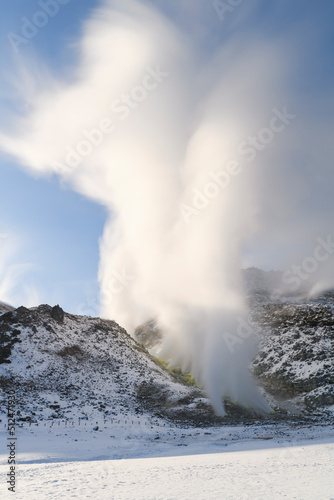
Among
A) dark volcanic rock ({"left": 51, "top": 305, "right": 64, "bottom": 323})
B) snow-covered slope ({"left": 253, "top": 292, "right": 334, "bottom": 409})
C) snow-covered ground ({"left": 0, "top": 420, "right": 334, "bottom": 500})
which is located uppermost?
dark volcanic rock ({"left": 51, "top": 305, "right": 64, "bottom": 323})

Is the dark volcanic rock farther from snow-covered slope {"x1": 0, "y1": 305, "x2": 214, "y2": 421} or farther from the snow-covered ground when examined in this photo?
the snow-covered ground

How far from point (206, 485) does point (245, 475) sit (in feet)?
9.23

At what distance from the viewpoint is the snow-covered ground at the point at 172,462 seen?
505 inches

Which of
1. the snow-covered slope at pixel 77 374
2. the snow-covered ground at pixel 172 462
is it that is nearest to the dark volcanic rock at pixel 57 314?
the snow-covered slope at pixel 77 374

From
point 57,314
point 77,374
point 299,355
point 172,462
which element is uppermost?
point 57,314

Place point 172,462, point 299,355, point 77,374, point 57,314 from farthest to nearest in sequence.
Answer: point 57,314
point 299,355
point 77,374
point 172,462

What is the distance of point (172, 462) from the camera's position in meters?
20.6

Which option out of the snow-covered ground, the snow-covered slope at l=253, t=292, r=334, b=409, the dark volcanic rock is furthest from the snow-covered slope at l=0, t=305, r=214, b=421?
the snow-covered slope at l=253, t=292, r=334, b=409

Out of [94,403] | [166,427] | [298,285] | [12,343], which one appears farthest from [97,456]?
[298,285]

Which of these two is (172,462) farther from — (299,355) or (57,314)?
(57,314)

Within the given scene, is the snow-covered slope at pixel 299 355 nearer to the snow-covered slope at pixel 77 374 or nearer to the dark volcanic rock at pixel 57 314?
the snow-covered slope at pixel 77 374

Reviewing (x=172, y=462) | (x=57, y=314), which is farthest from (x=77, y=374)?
(x=172, y=462)

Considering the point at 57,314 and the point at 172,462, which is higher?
the point at 57,314

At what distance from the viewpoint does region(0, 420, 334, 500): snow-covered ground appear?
1282 centimetres
